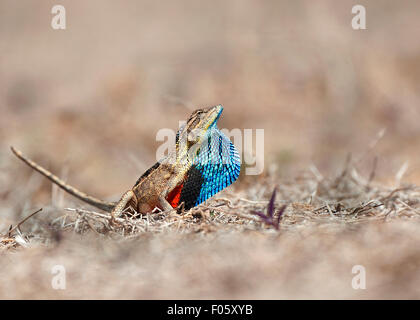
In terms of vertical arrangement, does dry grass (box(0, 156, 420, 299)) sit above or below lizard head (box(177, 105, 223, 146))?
below

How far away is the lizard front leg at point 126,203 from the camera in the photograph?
5.00 m

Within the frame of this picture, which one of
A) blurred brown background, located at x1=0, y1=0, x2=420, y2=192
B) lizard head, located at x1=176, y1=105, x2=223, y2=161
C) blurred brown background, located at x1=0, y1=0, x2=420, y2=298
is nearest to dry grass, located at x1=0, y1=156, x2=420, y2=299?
lizard head, located at x1=176, y1=105, x2=223, y2=161

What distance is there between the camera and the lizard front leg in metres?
5.00

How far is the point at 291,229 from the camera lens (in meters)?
3.77

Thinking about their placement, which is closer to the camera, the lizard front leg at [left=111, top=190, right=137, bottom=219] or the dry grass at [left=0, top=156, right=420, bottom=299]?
the dry grass at [left=0, top=156, right=420, bottom=299]

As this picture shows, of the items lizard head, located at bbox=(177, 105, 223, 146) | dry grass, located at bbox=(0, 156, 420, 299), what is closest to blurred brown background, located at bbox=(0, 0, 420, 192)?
lizard head, located at bbox=(177, 105, 223, 146)

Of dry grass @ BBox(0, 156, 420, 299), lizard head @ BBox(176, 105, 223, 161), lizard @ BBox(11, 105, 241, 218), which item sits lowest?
dry grass @ BBox(0, 156, 420, 299)

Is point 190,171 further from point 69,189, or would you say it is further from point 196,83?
point 196,83

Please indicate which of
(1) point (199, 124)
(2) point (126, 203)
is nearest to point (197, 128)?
(1) point (199, 124)

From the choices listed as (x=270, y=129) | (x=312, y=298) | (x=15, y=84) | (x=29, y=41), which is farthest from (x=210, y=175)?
(x=29, y=41)

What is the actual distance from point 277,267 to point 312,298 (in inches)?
14.2

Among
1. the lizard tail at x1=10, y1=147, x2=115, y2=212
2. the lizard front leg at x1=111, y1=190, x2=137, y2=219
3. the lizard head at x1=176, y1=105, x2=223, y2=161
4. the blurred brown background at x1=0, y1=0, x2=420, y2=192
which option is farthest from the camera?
the blurred brown background at x1=0, y1=0, x2=420, y2=192

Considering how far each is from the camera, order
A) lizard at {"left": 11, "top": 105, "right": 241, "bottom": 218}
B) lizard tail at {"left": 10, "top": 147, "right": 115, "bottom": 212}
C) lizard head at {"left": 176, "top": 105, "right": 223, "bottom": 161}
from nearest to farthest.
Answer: lizard at {"left": 11, "top": 105, "right": 241, "bottom": 218}
lizard head at {"left": 176, "top": 105, "right": 223, "bottom": 161}
lizard tail at {"left": 10, "top": 147, "right": 115, "bottom": 212}

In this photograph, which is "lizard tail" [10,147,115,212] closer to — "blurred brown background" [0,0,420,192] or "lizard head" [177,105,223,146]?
"lizard head" [177,105,223,146]
